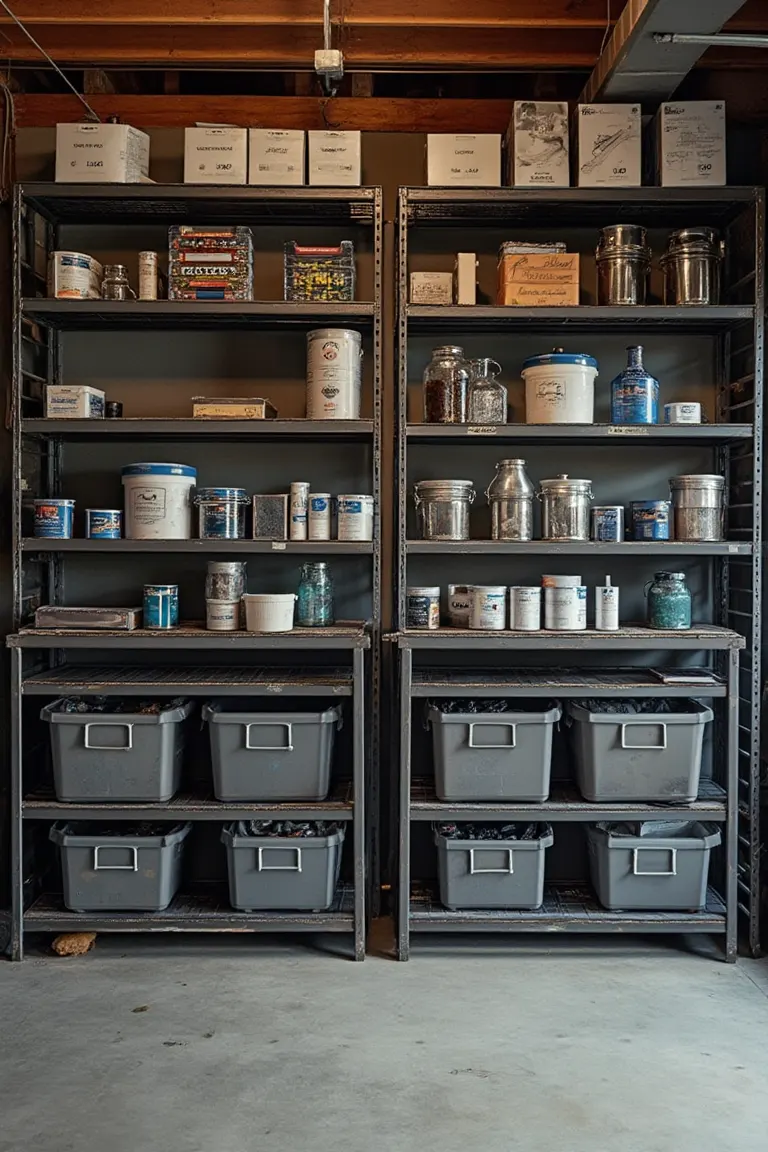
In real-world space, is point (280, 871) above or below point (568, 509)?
below

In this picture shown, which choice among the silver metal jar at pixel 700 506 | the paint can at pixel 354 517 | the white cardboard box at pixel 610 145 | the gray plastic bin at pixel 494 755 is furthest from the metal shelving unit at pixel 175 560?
the silver metal jar at pixel 700 506

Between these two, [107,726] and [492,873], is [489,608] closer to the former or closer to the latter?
[492,873]

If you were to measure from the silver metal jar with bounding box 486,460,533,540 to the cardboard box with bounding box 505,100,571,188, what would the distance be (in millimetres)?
982

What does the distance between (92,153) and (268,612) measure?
1710 millimetres

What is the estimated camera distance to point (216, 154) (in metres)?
3.34

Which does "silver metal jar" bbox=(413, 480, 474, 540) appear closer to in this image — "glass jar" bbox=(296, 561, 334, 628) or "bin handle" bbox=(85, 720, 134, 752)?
"glass jar" bbox=(296, 561, 334, 628)

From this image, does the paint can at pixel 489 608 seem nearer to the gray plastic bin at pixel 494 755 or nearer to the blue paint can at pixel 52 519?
the gray plastic bin at pixel 494 755

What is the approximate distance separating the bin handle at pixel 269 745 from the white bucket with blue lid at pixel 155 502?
700 millimetres

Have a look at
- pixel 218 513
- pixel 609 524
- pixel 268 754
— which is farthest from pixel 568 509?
pixel 268 754

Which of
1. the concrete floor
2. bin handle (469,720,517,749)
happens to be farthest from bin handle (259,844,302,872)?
bin handle (469,720,517,749)

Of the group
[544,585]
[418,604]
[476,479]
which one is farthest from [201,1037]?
[476,479]

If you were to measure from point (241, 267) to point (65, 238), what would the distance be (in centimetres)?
83

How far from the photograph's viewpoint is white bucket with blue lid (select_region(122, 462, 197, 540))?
3.32 meters

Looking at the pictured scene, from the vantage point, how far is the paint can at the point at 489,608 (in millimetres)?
3318
